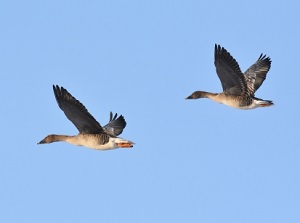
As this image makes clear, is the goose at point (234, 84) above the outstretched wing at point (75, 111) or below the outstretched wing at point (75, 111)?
above

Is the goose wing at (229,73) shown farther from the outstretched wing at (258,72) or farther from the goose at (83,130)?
the goose at (83,130)

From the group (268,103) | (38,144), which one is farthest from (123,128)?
(268,103)

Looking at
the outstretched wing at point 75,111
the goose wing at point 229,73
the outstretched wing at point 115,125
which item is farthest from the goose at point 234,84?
the outstretched wing at point 75,111

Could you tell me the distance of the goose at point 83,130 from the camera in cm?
2367

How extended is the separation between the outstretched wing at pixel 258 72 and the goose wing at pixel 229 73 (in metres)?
1.91

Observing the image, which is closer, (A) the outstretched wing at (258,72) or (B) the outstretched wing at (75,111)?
(B) the outstretched wing at (75,111)

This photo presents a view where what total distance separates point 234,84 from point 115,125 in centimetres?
493

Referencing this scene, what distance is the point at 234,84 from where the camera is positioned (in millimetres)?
29375

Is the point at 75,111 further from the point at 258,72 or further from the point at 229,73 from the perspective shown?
the point at 258,72

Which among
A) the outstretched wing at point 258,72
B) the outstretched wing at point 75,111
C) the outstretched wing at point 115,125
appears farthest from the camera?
the outstretched wing at point 258,72

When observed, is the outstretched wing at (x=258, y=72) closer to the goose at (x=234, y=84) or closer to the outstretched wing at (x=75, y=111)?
the goose at (x=234, y=84)

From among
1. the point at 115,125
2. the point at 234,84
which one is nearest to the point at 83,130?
the point at 115,125

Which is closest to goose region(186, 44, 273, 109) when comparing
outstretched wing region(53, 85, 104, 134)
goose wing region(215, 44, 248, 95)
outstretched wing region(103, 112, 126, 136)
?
goose wing region(215, 44, 248, 95)

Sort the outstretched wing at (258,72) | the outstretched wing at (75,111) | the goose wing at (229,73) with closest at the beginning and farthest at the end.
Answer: the outstretched wing at (75,111)
the goose wing at (229,73)
the outstretched wing at (258,72)
